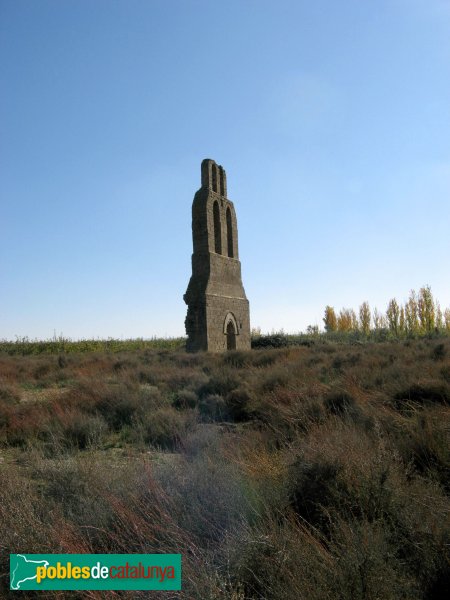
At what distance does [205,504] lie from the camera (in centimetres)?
312

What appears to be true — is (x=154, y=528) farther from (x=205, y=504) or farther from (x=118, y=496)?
(x=118, y=496)

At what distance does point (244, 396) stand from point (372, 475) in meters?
5.13

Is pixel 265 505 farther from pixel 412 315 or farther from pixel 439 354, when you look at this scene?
pixel 412 315

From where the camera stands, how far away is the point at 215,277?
60.0 ft

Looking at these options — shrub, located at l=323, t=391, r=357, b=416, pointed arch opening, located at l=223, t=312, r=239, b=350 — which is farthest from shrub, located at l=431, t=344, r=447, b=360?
pointed arch opening, located at l=223, t=312, r=239, b=350

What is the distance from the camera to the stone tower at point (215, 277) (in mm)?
17469

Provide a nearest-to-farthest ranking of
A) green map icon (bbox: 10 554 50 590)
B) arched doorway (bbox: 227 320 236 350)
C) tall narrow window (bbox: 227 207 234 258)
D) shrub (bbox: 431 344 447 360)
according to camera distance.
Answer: green map icon (bbox: 10 554 50 590)
shrub (bbox: 431 344 447 360)
arched doorway (bbox: 227 320 236 350)
tall narrow window (bbox: 227 207 234 258)

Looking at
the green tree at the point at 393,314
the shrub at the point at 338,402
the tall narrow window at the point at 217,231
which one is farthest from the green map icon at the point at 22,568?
the green tree at the point at 393,314

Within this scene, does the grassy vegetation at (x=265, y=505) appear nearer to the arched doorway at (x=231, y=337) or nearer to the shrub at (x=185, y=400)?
the shrub at (x=185, y=400)

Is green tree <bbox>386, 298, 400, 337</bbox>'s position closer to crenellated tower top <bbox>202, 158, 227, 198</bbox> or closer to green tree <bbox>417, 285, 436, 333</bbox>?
green tree <bbox>417, 285, 436, 333</bbox>

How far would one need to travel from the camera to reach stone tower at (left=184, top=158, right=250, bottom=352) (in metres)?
17.5

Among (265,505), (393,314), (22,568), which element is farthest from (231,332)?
(393,314)

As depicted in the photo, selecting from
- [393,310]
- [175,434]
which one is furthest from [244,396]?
[393,310]

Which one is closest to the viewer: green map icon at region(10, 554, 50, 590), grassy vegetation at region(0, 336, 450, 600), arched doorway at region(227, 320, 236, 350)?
grassy vegetation at region(0, 336, 450, 600)
